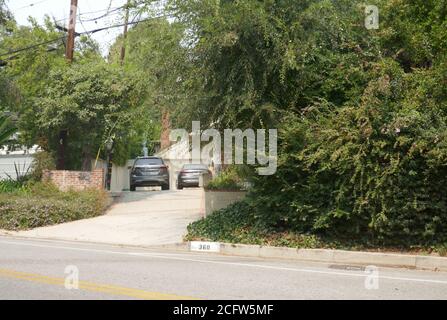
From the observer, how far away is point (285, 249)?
449 inches

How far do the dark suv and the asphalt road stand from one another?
44.7 ft

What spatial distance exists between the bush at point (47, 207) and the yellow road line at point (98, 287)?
807 cm

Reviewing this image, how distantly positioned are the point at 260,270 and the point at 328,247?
2509 mm

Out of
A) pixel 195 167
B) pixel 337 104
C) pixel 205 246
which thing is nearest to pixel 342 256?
pixel 205 246

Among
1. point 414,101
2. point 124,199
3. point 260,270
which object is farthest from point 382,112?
point 124,199

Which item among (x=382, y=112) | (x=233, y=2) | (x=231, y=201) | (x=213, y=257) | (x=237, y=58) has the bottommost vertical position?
(x=213, y=257)

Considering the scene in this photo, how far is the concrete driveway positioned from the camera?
46.1 ft

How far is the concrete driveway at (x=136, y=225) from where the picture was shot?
1404 centimetres

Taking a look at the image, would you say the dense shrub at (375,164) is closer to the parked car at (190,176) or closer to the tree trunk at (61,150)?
the tree trunk at (61,150)

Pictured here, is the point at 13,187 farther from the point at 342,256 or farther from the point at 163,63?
the point at 342,256

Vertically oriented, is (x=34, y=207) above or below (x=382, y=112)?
below

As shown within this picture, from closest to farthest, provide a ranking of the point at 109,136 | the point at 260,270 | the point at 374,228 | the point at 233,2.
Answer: the point at 260,270 < the point at 374,228 < the point at 233,2 < the point at 109,136

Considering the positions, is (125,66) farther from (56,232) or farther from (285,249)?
(285,249)

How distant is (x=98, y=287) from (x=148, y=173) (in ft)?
58.7
